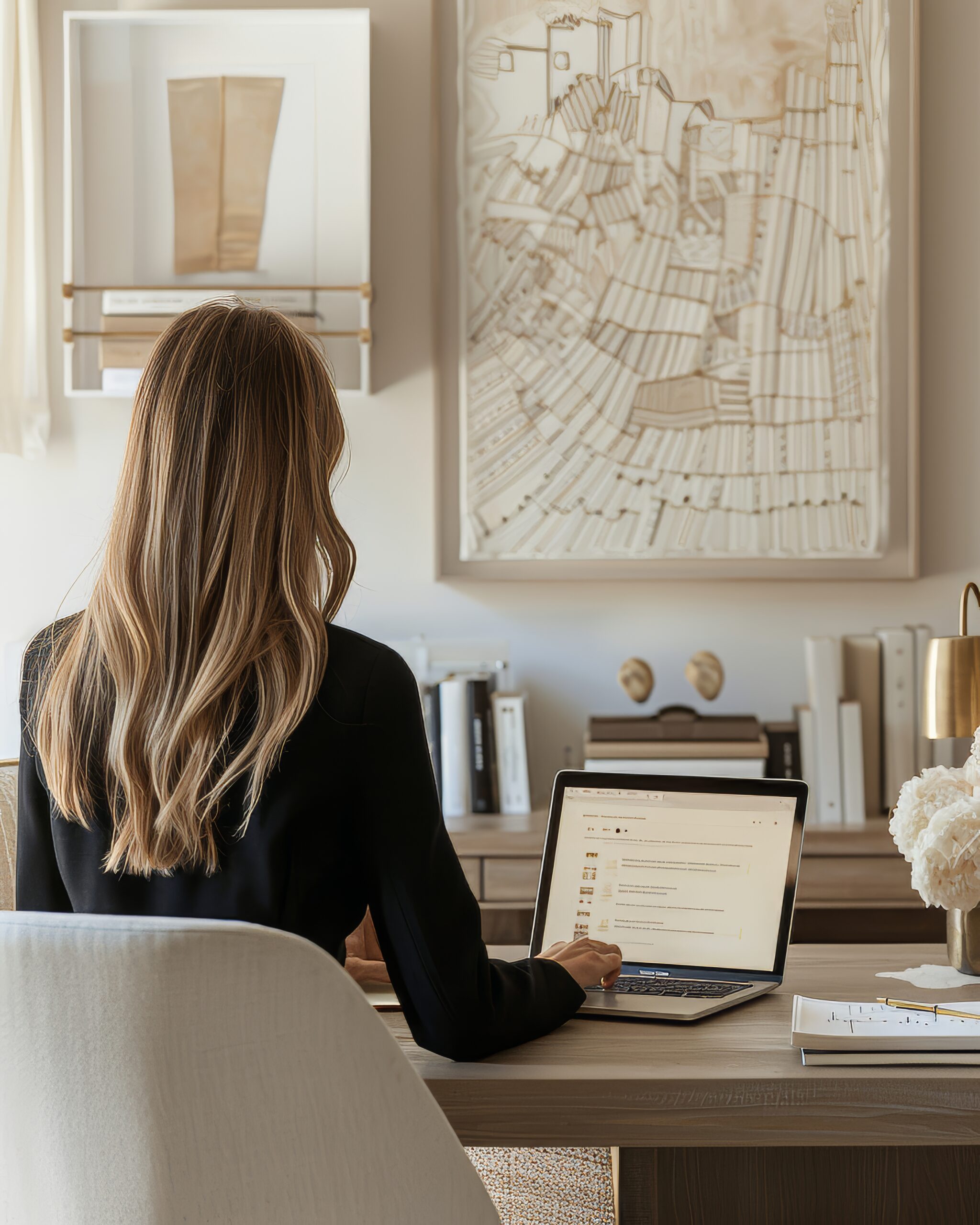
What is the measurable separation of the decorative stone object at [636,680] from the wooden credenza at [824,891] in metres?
0.47

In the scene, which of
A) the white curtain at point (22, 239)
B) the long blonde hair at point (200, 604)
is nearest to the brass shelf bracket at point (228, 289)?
the white curtain at point (22, 239)

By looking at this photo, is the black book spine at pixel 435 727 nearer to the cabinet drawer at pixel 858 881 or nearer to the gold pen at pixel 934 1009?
the cabinet drawer at pixel 858 881

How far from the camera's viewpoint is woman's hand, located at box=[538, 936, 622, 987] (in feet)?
3.92

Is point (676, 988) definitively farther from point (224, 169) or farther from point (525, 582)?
point (224, 169)

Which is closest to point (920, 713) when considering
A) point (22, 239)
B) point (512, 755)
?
point (512, 755)

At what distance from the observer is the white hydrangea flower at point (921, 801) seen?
1294 millimetres

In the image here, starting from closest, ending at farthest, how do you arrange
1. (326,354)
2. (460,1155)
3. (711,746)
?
1. (460,1155)
2. (711,746)
3. (326,354)

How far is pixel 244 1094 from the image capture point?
0.79 m

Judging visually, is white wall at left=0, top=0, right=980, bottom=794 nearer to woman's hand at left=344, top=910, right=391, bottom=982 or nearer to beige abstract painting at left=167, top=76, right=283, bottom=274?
beige abstract painting at left=167, top=76, right=283, bottom=274

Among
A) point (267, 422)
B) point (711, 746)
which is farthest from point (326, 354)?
point (267, 422)

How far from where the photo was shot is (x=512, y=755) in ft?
8.38

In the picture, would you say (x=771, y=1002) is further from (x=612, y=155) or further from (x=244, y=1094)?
(x=612, y=155)

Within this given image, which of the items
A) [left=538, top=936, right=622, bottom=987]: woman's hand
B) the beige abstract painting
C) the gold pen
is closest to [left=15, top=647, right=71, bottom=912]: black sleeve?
[left=538, top=936, right=622, bottom=987]: woman's hand

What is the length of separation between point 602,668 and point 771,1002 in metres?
1.59
